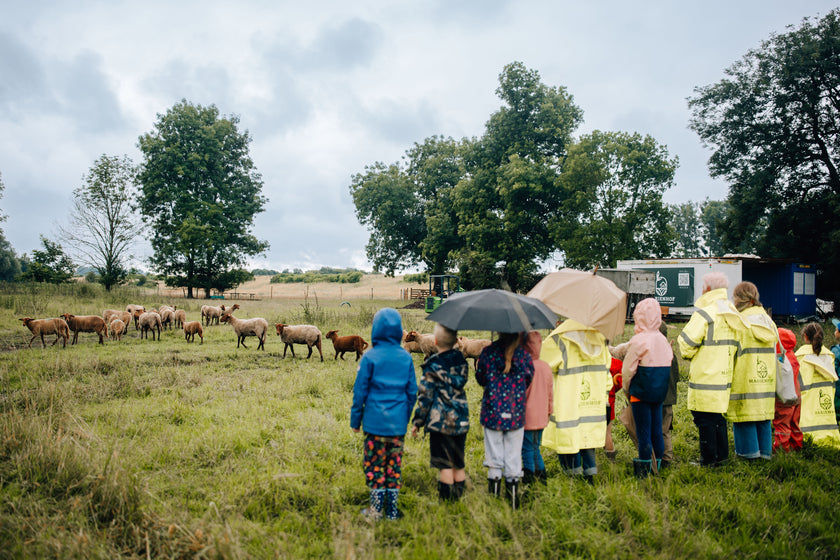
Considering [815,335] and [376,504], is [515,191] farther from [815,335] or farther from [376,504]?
[376,504]

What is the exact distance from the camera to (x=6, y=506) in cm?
352

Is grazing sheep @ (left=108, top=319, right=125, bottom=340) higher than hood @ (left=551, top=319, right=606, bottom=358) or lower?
lower

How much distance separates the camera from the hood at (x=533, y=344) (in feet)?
13.3

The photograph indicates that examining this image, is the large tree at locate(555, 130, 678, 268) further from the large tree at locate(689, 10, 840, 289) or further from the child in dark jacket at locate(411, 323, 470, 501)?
the child in dark jacket at locate(411, 323, 470, 501)

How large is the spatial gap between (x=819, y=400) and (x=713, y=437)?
185 centimetres

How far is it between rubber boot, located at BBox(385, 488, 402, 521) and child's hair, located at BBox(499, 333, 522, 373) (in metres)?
1.37

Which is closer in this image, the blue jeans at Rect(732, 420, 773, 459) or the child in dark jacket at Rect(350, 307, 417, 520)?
the child in dark jacket at Rect(350, 307, 417, 520)

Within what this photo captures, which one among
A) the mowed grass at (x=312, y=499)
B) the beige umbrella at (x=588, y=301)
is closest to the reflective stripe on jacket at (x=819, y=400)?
the mowed grass at (x=312, y=499)

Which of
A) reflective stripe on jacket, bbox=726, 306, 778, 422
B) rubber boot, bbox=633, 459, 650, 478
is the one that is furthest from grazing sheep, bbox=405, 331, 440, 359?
reflective stripe on jacket, bbox=726, 306, 778, 422

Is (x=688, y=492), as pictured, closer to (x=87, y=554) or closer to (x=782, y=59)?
(x=87, y=554)

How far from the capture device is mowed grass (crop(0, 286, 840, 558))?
3057 millimetres

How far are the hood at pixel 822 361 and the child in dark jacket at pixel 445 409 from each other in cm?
456

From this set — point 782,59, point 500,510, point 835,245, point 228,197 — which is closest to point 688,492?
point 500,510

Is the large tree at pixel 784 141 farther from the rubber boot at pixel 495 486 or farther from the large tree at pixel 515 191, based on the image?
the rubber boot at pixel 495 486
